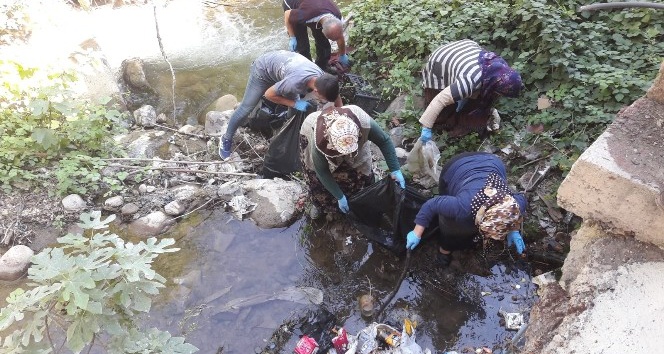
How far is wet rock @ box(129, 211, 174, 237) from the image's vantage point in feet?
13.5

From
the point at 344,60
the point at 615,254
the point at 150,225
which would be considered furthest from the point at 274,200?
the point at 615,254

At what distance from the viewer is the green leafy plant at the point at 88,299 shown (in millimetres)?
1930

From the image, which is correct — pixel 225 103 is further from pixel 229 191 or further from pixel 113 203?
pixel 113 203

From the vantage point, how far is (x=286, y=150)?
13.9ft

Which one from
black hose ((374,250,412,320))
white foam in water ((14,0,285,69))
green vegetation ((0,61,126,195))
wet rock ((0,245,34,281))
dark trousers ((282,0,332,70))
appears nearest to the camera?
Result: black hose ((374,250,412,320))

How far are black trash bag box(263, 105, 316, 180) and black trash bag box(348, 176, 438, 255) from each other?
975 mm

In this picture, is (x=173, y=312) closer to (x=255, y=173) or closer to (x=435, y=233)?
(x=255, y=173)

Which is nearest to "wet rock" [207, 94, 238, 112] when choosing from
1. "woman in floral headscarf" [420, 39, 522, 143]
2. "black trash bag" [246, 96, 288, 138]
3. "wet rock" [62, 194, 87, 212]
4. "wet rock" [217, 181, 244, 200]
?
"black trash bag" [246, 96, 288, 138]

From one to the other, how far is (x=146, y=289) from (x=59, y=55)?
5.10 m

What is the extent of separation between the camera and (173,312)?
139 inches

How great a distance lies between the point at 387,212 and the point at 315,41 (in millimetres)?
2653

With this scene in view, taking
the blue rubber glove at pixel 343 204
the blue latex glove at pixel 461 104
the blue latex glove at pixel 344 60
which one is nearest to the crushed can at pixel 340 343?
the blue rubber glove at pixel 343 204

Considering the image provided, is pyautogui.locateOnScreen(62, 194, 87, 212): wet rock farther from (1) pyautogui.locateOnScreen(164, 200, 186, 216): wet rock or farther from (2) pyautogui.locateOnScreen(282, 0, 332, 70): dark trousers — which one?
(2) pyautogui.locateOnScreen(282, 0, 332, 70): dark trousers

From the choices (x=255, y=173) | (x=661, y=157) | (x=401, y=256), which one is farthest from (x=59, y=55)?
(x=661, y=157)
